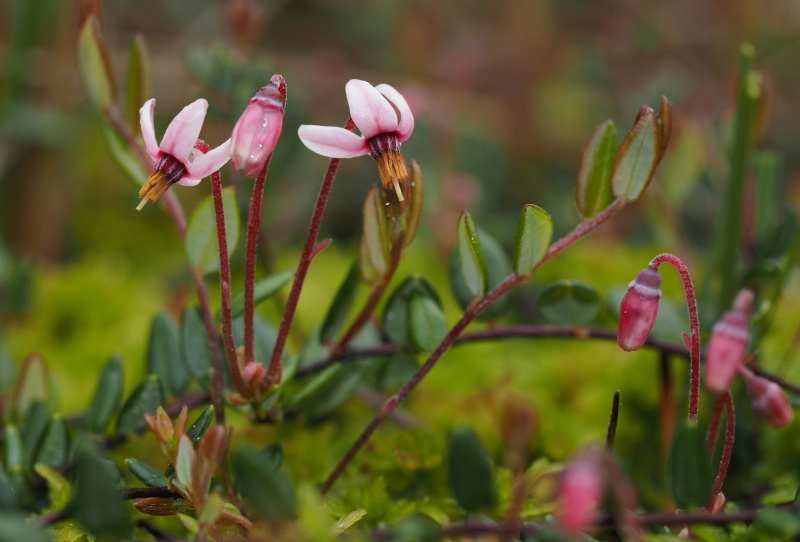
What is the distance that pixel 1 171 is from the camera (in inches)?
59.9

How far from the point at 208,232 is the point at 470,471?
0.30 m

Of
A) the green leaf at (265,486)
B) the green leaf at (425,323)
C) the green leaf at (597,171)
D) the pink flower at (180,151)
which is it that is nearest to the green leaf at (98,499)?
the green leaf at (265,486)

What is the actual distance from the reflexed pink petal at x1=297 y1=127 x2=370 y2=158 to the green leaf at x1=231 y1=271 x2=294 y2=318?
17 centimetres

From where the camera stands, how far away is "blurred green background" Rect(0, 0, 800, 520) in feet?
3.07

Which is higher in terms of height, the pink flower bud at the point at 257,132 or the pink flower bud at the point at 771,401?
the pink flower bud at the point at 257,132

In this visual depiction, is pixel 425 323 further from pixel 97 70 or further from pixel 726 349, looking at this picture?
pixel 97 70

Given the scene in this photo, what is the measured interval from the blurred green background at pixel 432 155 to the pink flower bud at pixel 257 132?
346 mm

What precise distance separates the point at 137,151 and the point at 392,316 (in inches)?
11.8

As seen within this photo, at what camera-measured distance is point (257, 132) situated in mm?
485

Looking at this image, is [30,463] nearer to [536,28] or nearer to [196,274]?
[196,274]

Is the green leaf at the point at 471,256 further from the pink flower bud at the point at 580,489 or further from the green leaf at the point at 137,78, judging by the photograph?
the green leaf at the point at 137,78

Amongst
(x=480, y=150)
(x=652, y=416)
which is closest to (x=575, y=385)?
(x=652, y=416)

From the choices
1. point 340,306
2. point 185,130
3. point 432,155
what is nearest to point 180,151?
point 185,130

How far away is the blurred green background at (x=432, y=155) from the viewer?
94 centimetres
